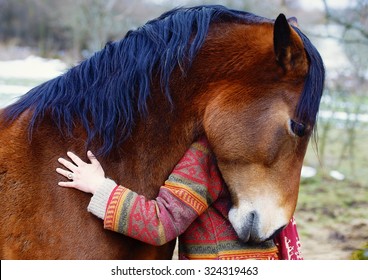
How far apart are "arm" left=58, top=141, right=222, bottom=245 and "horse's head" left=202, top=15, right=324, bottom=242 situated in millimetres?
127

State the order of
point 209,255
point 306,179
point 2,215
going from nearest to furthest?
point 2,215 → point 209,255 → point 306,179

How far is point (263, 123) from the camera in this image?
6.82 ft

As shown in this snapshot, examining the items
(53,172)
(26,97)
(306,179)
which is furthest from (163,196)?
(306,179)

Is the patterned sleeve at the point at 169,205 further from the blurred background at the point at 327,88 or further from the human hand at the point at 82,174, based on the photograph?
the blurred background at the point at 327,88

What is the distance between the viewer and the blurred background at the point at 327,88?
18.0 feet

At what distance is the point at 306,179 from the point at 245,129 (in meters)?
5.88

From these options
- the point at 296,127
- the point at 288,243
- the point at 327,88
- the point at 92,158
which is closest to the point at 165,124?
the point at 92,158

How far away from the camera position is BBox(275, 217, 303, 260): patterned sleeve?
234cm

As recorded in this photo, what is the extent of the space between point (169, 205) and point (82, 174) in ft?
1.26

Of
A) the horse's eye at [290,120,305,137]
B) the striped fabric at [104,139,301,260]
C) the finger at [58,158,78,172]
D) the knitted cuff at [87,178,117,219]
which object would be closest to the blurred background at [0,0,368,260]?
the horse's eye at [290,120,305,137]

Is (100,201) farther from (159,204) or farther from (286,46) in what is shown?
A: (286,46)

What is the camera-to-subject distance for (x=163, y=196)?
6.89 feet

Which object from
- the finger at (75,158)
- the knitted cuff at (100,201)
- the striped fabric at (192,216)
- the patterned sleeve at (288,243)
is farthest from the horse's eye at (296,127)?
the finger at (75,158)
